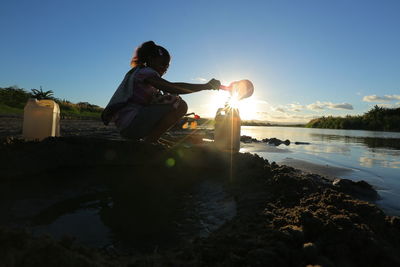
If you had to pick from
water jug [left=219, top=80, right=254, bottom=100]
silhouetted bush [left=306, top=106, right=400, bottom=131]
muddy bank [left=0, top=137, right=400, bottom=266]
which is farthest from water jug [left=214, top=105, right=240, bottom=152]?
silhouetted bush [left=306, top=106, right=400, bottom=131]

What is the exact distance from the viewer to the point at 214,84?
11.3 feet

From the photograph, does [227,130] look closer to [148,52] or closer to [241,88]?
[241,88]

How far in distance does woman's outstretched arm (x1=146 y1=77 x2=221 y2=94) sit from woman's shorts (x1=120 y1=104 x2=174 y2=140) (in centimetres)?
33

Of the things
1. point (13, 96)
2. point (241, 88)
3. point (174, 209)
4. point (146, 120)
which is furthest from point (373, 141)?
point (13, 96)

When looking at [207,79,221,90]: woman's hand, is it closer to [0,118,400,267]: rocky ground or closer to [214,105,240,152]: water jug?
[0,118,400,267]: rocky ground

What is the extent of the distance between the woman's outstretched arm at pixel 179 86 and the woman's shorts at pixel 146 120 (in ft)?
1.08

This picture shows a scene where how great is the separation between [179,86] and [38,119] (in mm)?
2255

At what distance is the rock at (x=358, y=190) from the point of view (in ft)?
8.36

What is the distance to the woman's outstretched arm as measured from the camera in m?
3.18

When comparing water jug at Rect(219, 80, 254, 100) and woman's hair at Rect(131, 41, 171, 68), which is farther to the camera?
water jug at Rect(219, 80, 254, 100)

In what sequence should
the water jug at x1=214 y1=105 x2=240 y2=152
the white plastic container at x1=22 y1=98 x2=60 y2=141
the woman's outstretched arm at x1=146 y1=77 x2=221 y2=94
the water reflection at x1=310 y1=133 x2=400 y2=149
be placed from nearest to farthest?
the woman's outstretched arm at x1=146 y1=77 x2=221 y2=94, the white plastic container at x1=22 y1=98 x2=60 y2=141, the water jug at x1=214 y1=105 x2=240 y2=152, the water reflection at x1=310 y1=133 x2=400 y2=149

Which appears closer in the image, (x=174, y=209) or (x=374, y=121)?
(x=174, y=209)

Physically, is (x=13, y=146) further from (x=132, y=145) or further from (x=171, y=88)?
(x=171, y=88)

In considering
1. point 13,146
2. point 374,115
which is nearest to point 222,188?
point 13,146
